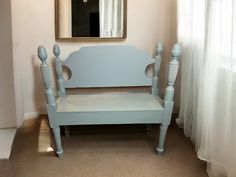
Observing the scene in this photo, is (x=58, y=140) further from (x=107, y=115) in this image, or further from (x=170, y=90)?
(x=170, y=90)

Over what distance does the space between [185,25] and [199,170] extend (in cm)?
111

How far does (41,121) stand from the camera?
282cm

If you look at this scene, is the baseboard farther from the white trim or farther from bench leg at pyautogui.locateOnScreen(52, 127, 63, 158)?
bench leg at pyautogui.locateOnScreen(52, 127, 63, 158)

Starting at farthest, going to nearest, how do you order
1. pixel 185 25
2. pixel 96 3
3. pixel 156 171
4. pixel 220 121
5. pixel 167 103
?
pixel 96 3 → pixel 185 25 → pixel 167 103 → pixel 156 171 → pixel 220 121

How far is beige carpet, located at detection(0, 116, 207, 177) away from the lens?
1.99 meters

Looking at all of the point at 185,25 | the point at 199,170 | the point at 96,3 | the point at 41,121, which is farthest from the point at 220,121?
the point at 41,121

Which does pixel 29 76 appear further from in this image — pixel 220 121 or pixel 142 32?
pixel 220 121

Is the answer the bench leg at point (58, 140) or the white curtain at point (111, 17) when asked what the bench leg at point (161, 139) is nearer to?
the bench leg at point (58, 140)

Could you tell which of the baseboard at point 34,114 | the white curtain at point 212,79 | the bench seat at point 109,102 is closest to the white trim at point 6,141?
the baseboard at point 34,114

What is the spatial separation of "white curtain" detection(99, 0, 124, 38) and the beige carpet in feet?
2.89

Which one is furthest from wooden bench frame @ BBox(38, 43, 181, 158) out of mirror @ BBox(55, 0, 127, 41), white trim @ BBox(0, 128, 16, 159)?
mirror @ BBox(55, 0, 127, 41)

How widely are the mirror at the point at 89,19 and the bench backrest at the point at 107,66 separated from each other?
181 millimetres

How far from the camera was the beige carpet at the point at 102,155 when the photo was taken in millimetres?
1988

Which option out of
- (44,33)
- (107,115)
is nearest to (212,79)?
(107,115)
